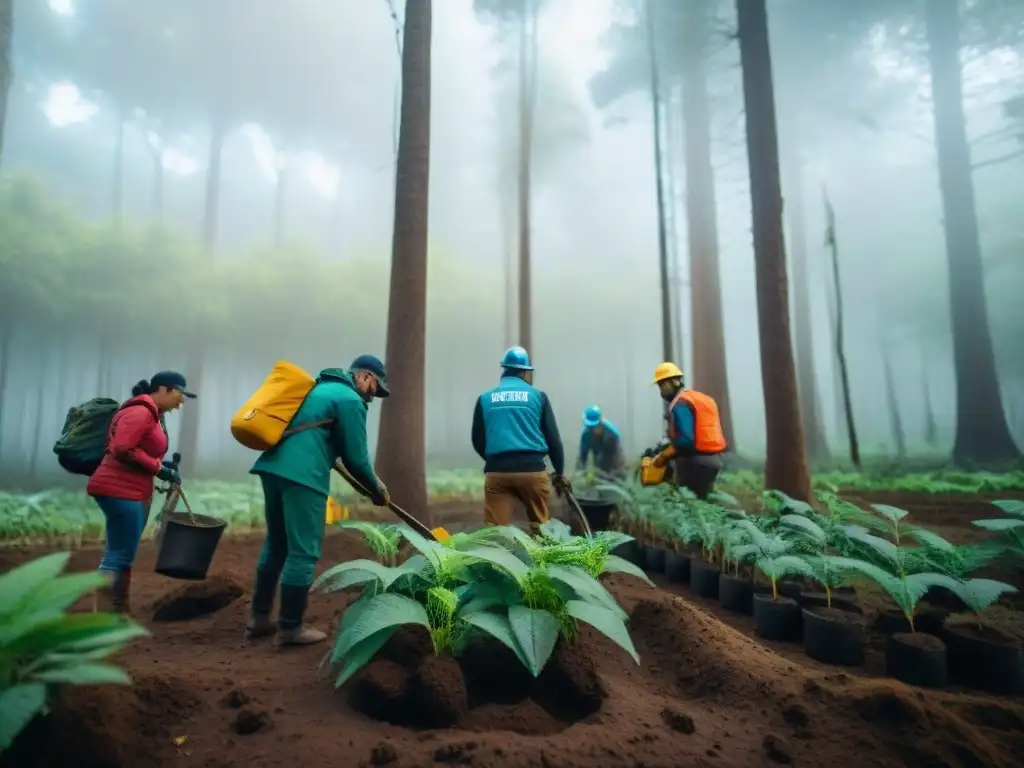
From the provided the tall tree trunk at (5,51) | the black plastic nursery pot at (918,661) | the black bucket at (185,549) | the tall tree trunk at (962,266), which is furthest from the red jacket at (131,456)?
the tall tree trunk at (962,266)

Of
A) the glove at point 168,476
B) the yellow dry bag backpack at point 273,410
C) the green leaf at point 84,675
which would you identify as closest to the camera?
the green leaf at point 84,675

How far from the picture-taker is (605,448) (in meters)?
7.93

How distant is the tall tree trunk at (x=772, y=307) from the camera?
5.77m

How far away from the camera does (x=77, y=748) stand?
136 centimetres

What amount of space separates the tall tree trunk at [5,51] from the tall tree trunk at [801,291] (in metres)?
21.7

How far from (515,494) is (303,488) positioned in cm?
186

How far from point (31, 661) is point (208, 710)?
0.69 metres

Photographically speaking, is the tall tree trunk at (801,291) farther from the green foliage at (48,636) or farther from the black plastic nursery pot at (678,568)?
the green foliage at (48,636)

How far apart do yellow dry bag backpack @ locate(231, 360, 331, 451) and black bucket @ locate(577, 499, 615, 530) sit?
2897 mm

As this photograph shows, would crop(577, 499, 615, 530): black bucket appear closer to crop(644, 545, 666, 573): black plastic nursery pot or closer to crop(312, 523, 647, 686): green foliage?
crop(644, 545, 666, 573): black plastic nursery pot

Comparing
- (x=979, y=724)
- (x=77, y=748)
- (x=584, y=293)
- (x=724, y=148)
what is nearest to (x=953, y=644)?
(x=979, y=724)

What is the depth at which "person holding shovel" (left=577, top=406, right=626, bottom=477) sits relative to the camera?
7.89 m

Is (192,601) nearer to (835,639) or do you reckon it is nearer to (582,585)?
(582,585)

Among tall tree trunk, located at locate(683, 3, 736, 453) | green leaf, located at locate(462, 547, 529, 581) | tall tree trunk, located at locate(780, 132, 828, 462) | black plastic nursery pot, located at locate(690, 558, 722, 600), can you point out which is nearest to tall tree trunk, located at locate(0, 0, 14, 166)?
green leaf, located at locate(462, 547, 529, 581)
